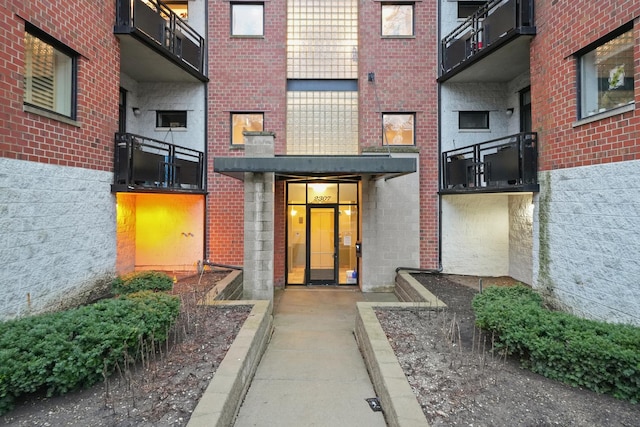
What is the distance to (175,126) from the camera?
1120 centimetres

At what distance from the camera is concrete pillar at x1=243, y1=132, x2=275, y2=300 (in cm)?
790

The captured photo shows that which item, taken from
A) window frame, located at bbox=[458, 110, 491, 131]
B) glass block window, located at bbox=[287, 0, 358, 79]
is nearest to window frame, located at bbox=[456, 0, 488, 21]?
window frame, located at bbox=[458, 110, 491, 131]

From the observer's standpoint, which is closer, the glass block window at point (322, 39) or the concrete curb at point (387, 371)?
the concrete curb at point (387, 371)

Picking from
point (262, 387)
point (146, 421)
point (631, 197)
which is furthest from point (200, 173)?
point (631, 197)

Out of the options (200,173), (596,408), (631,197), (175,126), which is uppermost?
(175,126)

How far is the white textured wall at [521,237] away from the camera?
946 cm

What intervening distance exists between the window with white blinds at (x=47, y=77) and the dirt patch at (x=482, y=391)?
7491 mm

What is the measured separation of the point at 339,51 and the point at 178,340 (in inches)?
398

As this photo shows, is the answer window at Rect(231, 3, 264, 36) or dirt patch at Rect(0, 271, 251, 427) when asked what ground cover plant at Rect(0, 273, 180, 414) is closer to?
dirt patch at Rect(0, 271, 251, 427)

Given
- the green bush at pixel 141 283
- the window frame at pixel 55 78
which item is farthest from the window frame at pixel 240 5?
the green bush at pixel 141 283

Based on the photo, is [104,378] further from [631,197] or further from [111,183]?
[631,197]

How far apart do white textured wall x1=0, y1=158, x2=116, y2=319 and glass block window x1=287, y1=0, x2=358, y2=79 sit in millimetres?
7089

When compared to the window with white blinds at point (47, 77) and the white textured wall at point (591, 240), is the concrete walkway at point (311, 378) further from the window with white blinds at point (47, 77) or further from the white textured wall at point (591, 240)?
the window with white blinds at point (47, 77)

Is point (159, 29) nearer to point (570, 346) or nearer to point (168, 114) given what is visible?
point (168, 114)
